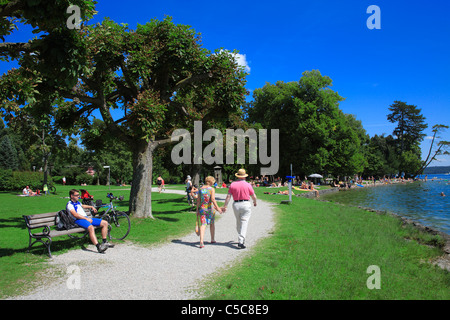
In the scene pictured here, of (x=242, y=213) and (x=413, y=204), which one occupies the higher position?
(x=242, y=213)

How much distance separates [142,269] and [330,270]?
393cm

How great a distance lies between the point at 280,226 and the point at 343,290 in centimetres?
627

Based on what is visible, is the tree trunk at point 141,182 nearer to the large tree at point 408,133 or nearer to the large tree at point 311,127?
the large tree at point 311,127

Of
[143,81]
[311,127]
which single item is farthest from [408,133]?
[143,81]

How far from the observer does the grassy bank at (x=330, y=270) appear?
490 centimetres

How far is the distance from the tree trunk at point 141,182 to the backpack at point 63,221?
3.87m

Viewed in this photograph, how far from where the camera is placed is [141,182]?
38.0 feet

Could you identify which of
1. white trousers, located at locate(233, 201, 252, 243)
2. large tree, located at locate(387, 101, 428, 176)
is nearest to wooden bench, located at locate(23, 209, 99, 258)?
white trousers, located at locate(233, 201, 252, 243)

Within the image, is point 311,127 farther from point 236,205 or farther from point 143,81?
point 236,205

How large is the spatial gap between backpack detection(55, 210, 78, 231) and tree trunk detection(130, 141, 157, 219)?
3.87m

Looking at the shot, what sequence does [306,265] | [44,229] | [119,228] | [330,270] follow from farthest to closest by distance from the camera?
[119,228] < [44,229] < [306,265] < [330,270]

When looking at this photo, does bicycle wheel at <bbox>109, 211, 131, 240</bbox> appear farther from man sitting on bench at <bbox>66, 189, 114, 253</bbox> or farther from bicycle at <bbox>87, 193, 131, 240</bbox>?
man sitting on bench at <bbox>66, 189, 114, 253</bbox>

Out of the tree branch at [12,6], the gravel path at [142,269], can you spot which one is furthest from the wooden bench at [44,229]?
the tree branch at [12,6]

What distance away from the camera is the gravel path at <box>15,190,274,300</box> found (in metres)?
4.77
